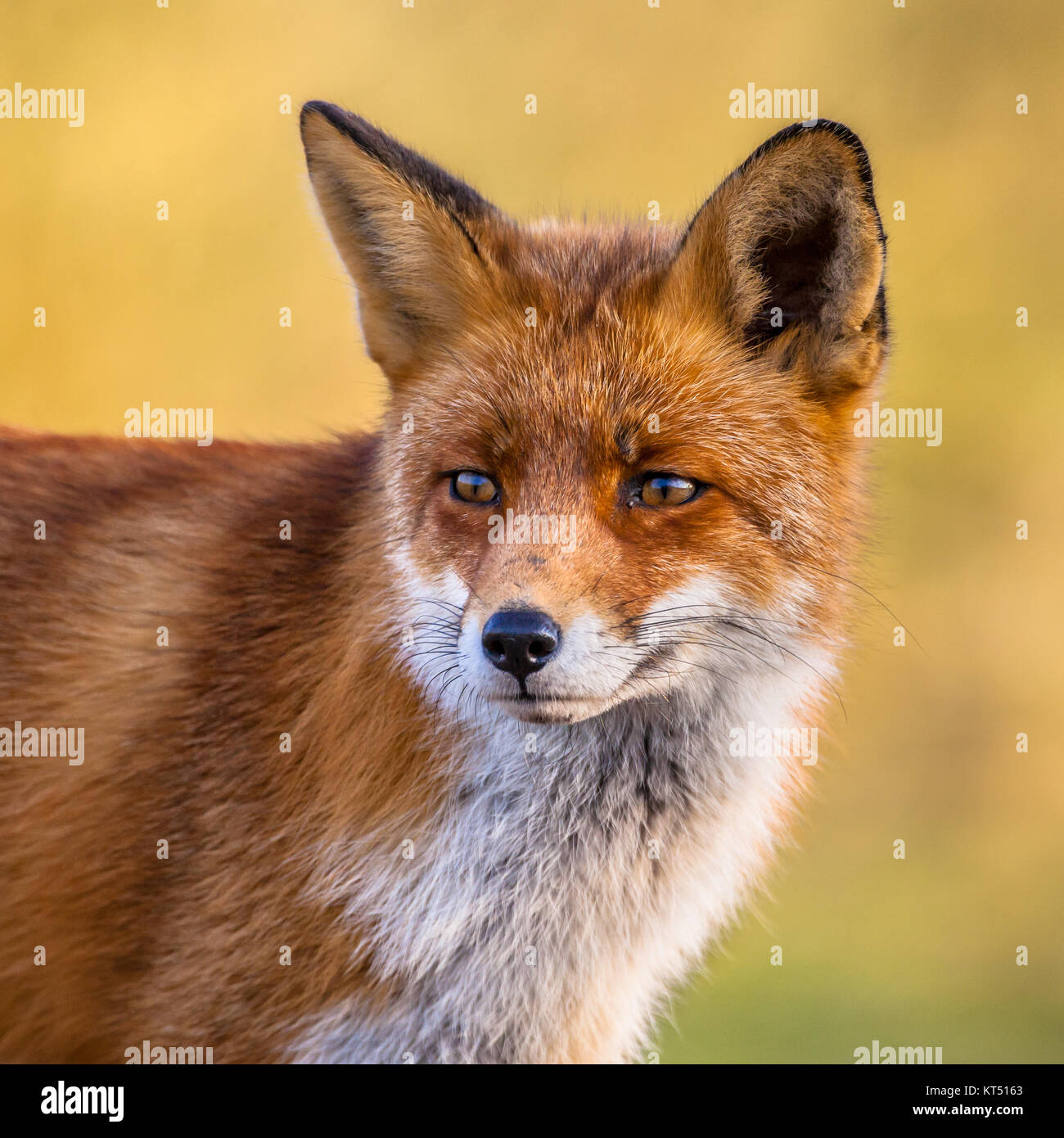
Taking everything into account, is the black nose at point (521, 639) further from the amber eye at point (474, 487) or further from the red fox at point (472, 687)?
the amber eye at point (474, 487)

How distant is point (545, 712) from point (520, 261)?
1304mm

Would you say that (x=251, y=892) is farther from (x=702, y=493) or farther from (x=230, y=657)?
(x=702, y=493)

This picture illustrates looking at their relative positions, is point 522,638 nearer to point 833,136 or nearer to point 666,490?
point 666,490

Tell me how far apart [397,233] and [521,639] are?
129 cm

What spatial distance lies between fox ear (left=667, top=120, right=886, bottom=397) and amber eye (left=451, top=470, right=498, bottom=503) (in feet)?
2.40

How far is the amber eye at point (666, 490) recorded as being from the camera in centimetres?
284

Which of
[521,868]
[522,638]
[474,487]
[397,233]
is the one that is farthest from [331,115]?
[521,868]

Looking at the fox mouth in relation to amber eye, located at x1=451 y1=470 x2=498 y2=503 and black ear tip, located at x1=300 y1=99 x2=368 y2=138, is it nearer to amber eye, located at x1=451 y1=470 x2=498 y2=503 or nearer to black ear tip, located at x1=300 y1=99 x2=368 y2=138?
amber eye, located at x1=451 y1=470 x2=498 y2=503

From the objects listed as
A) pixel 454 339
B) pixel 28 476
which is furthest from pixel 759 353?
pixel 28 476

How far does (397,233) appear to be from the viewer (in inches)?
124

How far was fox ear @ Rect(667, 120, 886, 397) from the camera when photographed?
9.20 ft

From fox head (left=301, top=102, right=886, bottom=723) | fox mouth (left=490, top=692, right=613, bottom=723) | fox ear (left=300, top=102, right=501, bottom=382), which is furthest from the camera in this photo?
fox ear (left=300, top=102, right=501, bottom=382)

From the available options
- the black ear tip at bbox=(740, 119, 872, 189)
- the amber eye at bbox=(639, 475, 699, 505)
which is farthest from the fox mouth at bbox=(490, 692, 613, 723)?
the black ear tip at bbox=(740, 119, 872, 189)

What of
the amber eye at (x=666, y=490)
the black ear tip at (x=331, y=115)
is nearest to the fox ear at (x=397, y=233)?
the black ear tip at (x=331, y=115)
